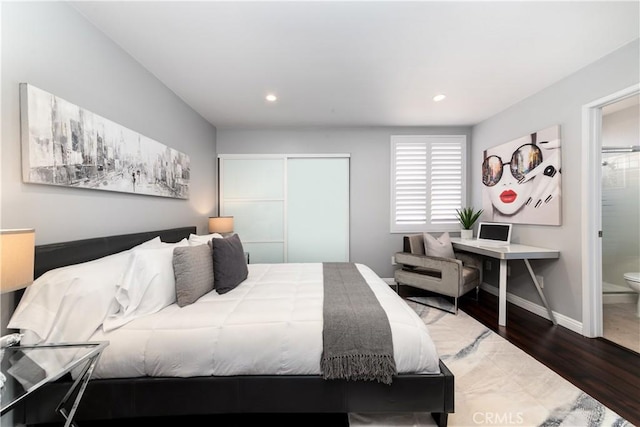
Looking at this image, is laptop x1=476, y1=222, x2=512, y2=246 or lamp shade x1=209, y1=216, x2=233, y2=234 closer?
laptop x1=476, y1=222, x2=512, y2=246

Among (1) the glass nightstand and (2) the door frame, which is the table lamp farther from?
(2) the door frame

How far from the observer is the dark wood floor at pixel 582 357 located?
1.58 m

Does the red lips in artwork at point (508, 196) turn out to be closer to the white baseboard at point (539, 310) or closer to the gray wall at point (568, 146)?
the gray wall at point (568, 146)

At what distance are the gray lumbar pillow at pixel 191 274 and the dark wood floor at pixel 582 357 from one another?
264cm

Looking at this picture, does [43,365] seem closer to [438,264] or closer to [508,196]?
[438,264]

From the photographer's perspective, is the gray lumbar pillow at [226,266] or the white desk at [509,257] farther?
the white desk at [509,257]

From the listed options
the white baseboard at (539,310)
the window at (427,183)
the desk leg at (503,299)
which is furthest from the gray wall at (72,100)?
the white baseboard at (539,310)

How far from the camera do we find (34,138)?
1.32m

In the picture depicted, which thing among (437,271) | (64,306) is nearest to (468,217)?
(437,271)

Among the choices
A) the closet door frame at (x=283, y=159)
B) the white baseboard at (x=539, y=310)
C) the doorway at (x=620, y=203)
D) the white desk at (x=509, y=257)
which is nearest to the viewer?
the white baseboard at (x=539, y=310)

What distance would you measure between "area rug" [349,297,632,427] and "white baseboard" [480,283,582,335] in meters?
0.82

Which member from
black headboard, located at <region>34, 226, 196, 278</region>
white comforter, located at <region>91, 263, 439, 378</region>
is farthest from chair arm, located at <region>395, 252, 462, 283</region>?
black headboard, located at <region>34, 226, 196, 278</region>

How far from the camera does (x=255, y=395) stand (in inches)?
51.6

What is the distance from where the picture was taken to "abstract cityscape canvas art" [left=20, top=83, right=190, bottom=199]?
1.32 m
